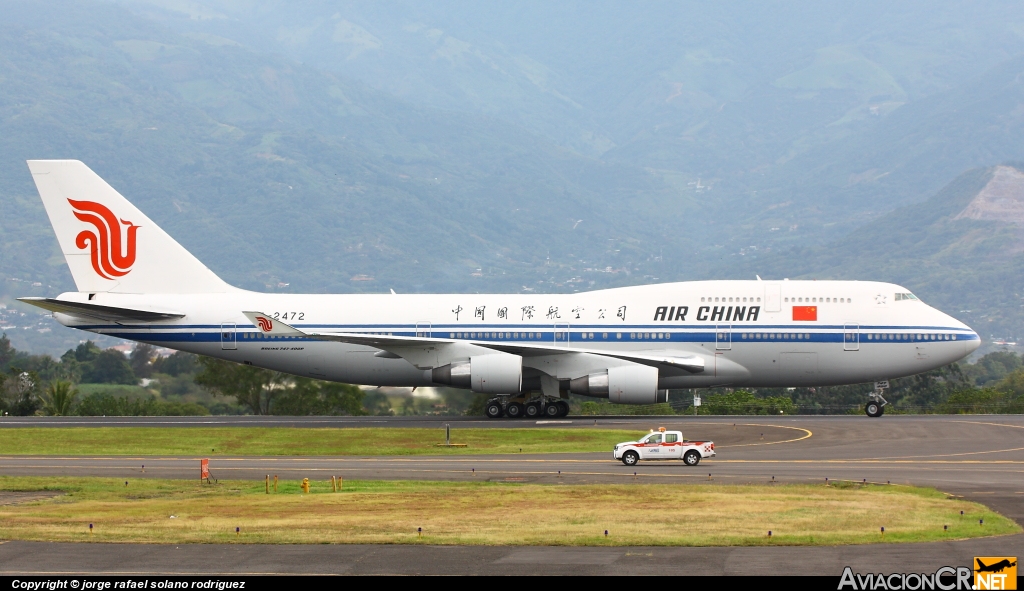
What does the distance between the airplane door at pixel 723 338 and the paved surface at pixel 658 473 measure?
2.94 m

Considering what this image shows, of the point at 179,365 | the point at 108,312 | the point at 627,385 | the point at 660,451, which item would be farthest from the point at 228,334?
the point at 179,365

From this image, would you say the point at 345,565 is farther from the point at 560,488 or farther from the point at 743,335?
the point at 743,335

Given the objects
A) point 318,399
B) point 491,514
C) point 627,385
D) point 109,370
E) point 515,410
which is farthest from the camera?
point 109,370

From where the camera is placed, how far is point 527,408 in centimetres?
5197

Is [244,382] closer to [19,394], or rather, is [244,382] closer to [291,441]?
[19,394]

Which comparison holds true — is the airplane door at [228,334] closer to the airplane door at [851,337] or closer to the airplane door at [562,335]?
the airplane door at [562,335]

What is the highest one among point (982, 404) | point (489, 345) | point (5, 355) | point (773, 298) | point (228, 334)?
point (5, 355)

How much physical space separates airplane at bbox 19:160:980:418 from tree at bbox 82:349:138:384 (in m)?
31.2

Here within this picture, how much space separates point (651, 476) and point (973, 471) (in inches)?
350

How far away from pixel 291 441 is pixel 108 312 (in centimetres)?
1190

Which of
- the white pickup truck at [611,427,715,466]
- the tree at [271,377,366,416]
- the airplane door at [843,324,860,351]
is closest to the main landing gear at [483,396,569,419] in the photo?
the airplane door at [843,324,860,351]

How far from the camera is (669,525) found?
2391 centimetres

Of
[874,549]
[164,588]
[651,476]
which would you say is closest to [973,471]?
[651,476]

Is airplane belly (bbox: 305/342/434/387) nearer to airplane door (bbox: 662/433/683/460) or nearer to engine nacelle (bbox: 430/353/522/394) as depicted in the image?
engine nacelle (bbox: 430/353/522/394)
